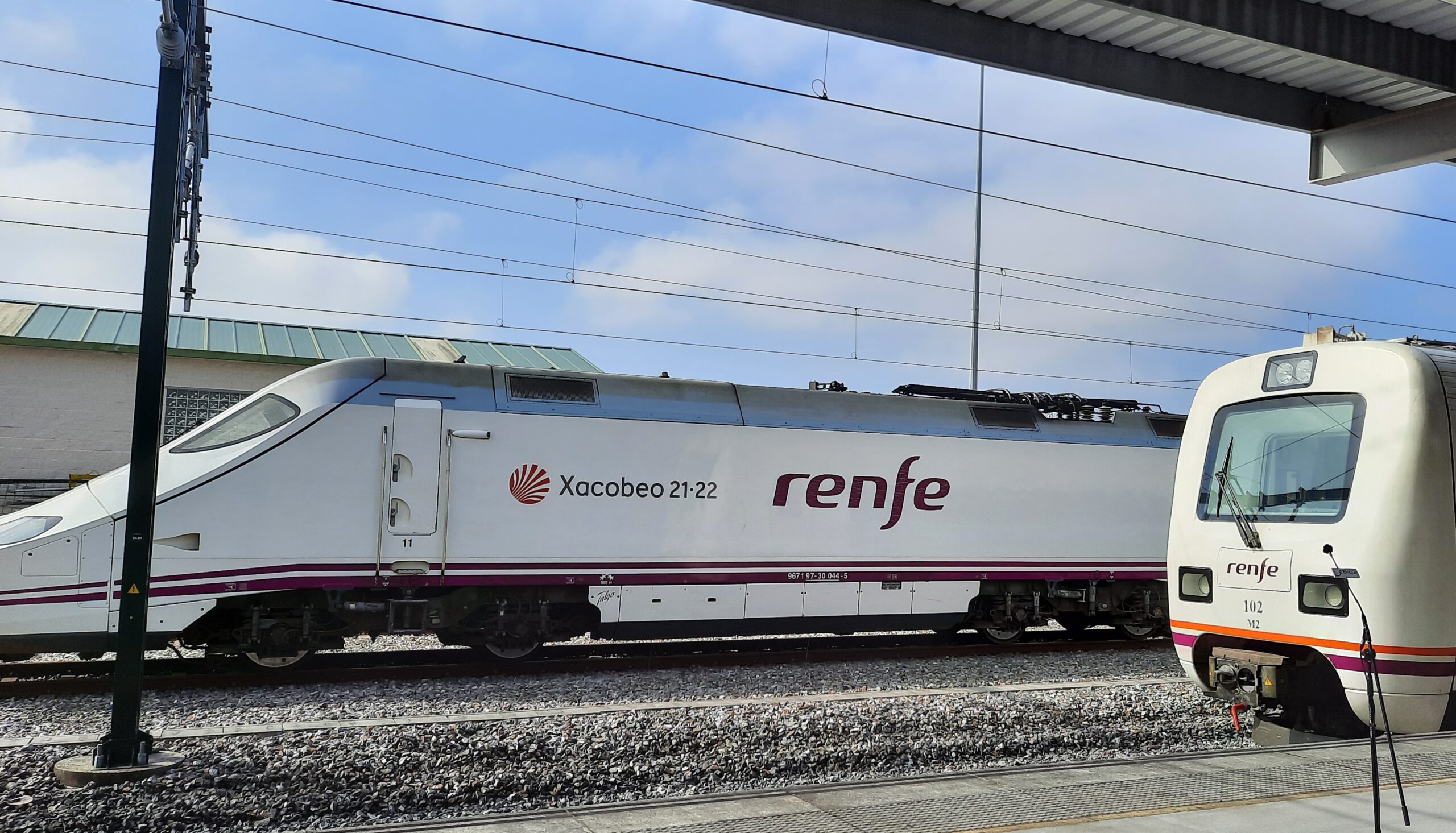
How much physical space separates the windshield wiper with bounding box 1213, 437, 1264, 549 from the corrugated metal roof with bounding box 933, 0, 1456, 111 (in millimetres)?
2745

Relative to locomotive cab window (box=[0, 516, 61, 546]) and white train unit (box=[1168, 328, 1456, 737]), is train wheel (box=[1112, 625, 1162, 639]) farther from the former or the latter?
locomotive cab window (box=[0, 516, 61, 546])

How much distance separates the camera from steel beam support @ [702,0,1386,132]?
6.59 meters

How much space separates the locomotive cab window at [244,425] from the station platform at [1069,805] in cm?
551

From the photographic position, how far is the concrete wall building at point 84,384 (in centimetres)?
2050

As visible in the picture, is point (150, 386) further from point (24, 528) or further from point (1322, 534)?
point (1322, 534)

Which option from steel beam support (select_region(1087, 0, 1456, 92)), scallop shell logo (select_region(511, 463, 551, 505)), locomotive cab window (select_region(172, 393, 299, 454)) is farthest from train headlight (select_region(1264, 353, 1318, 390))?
locomotive cab window (select_region(172, 393, 299, 454))

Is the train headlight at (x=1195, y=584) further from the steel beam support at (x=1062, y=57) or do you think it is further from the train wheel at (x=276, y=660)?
the train wheel at (x=276, y=660)

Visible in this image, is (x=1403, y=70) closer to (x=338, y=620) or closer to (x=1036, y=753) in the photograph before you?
(x=1036, y=753)

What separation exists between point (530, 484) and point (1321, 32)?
7.74m

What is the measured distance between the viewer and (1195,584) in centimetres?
686

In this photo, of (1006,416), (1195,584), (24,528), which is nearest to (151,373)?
(24,528)

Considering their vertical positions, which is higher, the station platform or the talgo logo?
the talgo logo

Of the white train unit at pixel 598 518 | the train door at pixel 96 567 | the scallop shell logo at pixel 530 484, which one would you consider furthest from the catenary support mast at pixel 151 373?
the scallop shell logo at pixel 530 484

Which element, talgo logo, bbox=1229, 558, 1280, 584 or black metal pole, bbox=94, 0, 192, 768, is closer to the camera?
black metal pole, bbox=94, 0, 192, 768
